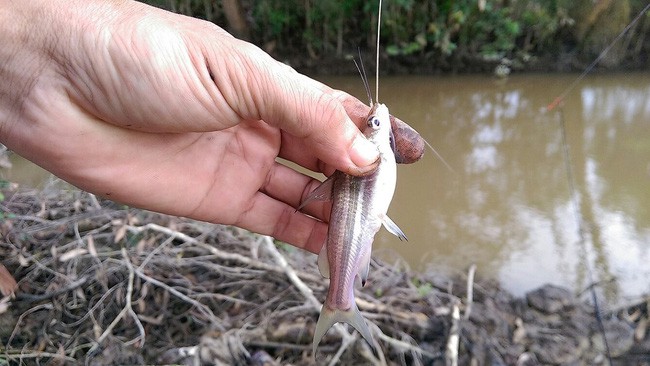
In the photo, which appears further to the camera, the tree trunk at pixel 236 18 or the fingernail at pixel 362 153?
the tree trunk at pixel 236 18

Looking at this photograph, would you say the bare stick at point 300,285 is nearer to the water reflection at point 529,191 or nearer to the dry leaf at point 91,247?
the dry leaf at point 91,247

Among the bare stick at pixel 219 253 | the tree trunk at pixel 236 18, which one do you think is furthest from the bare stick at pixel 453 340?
the tree trunk at pixel 236 18

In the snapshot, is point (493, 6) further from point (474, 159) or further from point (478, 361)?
point (478, 361)

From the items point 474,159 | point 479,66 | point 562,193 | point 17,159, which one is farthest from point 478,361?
point 479,66

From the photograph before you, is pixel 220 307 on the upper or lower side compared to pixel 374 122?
lower

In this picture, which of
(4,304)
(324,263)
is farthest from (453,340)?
(4,304)

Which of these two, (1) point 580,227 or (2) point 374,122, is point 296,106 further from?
(1) point 580,227

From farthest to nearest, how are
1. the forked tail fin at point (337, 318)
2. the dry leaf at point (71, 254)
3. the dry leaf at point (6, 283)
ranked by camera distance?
1. the dry leaf at point (71, 254)
2. the dry leaf at point (6, 283)
3. the forked tail fin at point (337, 318)
